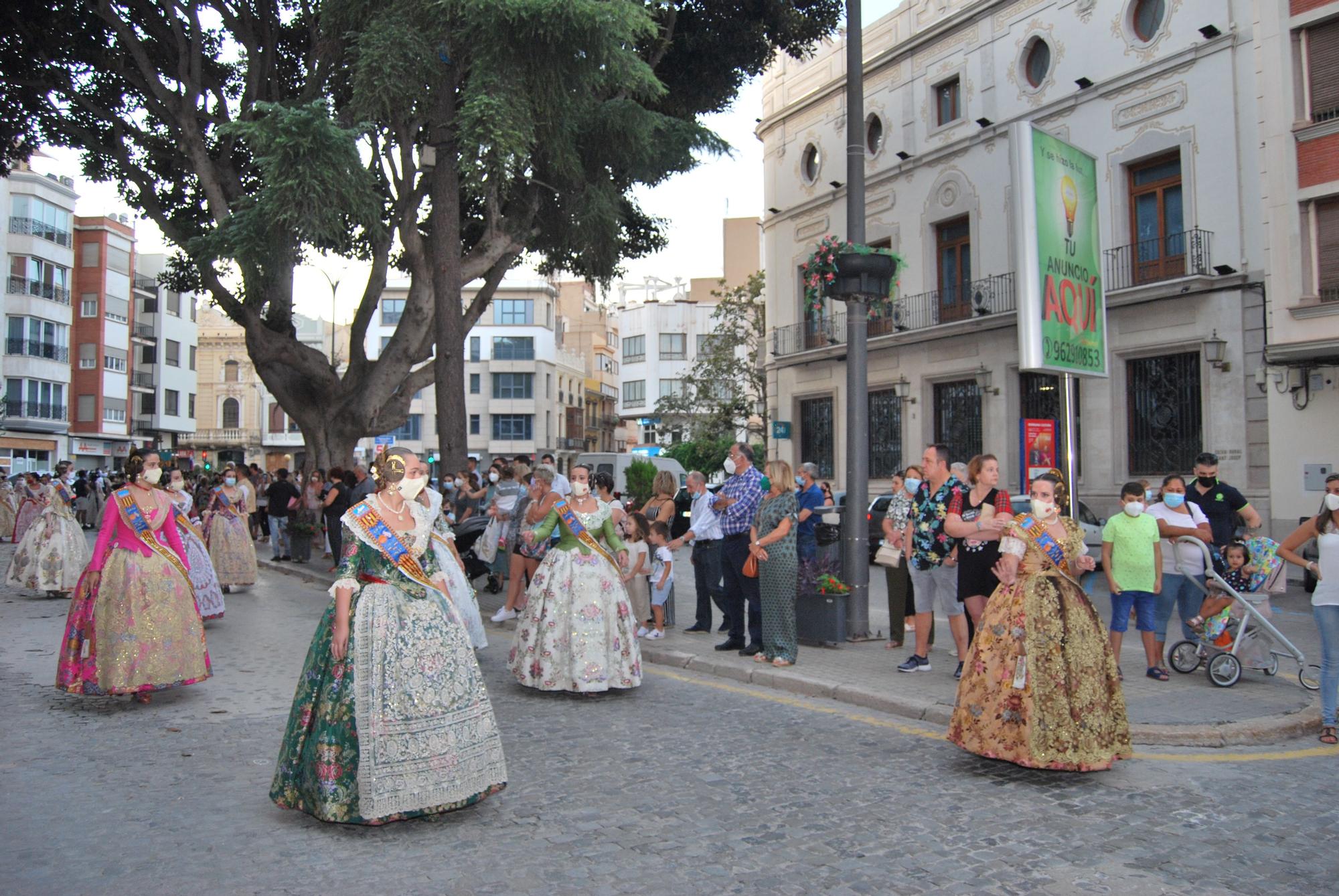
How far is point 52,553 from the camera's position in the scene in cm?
1558

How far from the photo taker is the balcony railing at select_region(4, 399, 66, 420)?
4922 centimetres

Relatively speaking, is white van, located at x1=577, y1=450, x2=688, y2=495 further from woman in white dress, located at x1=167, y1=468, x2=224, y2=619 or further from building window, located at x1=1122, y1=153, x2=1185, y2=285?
woman in white dress, located at x1=167, y1=468, x2=224, y2=619

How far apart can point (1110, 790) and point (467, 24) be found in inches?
569

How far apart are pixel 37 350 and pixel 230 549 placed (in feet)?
142

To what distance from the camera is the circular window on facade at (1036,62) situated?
23266 mm

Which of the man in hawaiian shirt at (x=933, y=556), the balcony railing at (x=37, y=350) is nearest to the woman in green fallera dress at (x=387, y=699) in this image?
the man in hawaiian shirt at (x=933, y=556)

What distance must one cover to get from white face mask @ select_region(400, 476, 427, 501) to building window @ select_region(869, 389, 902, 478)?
2232cm

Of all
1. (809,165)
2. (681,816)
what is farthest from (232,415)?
(681,816)

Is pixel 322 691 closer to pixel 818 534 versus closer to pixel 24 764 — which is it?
pixel 24 764

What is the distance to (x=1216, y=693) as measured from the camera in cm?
791

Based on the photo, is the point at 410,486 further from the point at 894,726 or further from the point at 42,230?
the point at 42,230

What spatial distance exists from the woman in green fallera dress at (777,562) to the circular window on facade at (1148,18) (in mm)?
16682

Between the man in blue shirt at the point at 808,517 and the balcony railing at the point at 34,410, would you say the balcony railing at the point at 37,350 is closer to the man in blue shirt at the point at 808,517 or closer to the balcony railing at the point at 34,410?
the balcony railing at the point at 34,410

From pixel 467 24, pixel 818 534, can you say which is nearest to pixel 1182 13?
pixel 467 24
